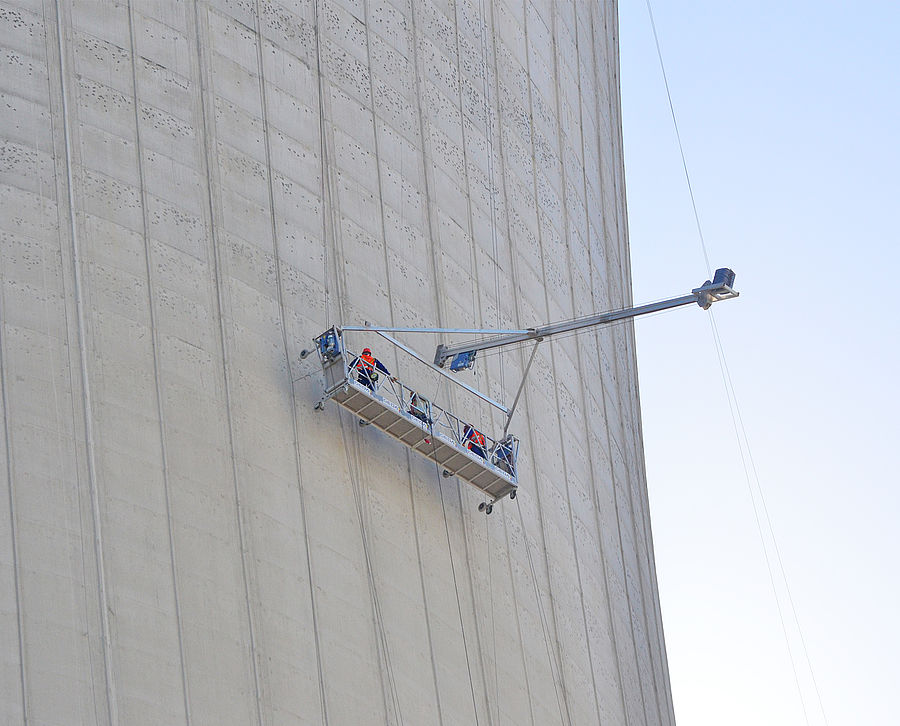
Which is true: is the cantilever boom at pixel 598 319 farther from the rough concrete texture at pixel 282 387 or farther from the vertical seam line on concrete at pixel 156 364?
the vertical seam line on concrete at pixel 156 364

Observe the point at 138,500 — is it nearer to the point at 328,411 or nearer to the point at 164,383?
the point at 164,383

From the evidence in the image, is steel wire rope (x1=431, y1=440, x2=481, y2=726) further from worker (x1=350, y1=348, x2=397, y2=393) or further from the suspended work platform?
worker (x1=350, y1=348, x2=397, y2=393)

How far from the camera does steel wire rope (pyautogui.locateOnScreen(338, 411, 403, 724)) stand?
768 inches

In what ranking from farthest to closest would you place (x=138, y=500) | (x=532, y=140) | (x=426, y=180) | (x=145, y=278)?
(x=532, y=140) < (x=426, y=180) < (x=145, y=278) < (x=138, y=500)

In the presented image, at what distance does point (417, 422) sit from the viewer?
2128 cm

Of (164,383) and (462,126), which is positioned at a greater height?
(462,126)

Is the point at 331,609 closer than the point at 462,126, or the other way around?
the point at 331,609

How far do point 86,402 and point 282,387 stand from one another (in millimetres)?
3135

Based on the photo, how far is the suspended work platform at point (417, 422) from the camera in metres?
20.4

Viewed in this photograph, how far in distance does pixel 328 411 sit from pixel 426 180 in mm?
5369

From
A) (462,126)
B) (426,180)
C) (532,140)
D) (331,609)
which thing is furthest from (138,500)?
(532,140)

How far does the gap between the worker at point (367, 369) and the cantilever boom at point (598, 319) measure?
82.0 inches

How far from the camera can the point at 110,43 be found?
66.5ft

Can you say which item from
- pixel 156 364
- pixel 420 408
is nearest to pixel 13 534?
pixel 156 364
